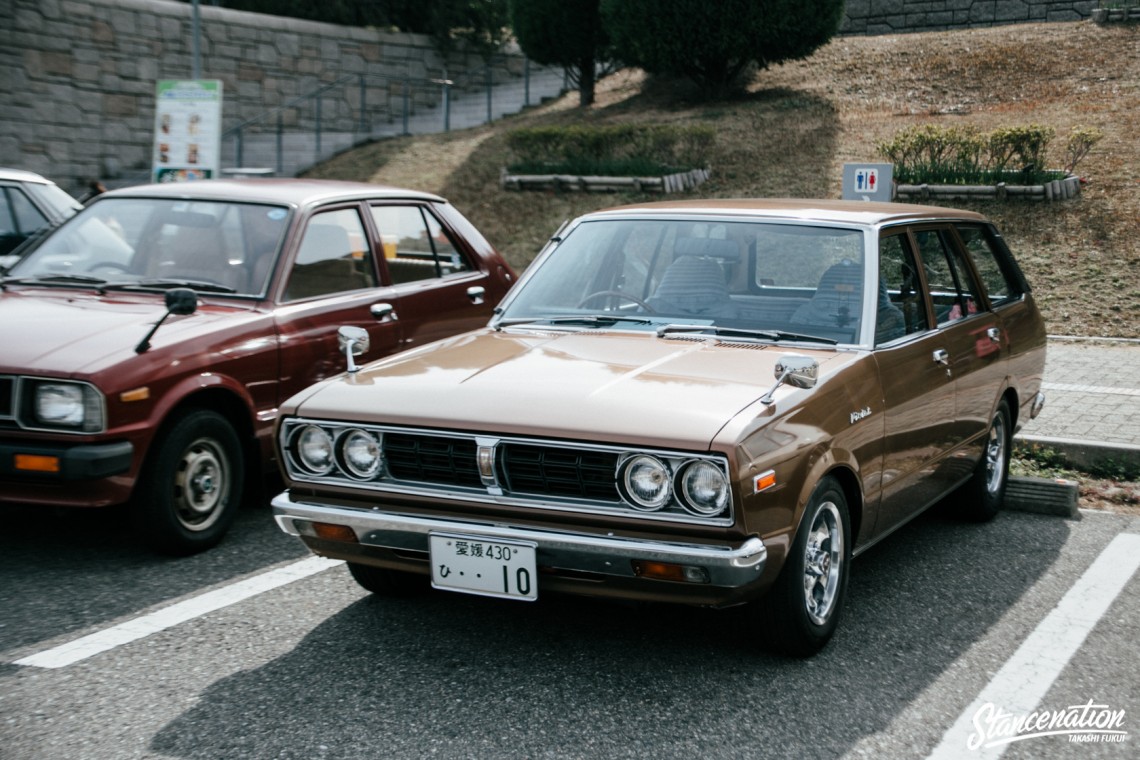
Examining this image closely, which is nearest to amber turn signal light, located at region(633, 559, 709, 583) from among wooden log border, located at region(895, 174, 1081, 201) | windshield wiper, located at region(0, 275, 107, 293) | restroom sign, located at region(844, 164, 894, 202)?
windshield wiper, located at region(0, 275, 107, 293)

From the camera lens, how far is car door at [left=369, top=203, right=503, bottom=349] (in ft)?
23.0

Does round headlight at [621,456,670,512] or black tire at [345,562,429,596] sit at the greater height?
round headlight at [621,456,670,512]

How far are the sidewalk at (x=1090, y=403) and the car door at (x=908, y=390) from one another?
2153mm

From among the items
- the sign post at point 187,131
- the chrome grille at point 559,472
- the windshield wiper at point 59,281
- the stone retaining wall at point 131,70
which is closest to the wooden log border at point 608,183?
the sign post at point 187,131

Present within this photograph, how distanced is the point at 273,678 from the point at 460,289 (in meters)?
3.69

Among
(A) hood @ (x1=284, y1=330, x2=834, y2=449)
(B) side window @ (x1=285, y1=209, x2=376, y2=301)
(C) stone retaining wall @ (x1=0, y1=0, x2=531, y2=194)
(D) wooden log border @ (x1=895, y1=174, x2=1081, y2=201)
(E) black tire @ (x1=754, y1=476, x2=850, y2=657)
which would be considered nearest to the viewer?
(A) hood @ (x1=284, y1=330, x2=834, y2=449)

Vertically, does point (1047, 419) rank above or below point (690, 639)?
above

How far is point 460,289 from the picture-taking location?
7.46m

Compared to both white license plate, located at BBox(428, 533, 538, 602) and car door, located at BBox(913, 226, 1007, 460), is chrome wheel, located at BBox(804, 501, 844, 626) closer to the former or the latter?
white license plate, located at BBox(428, 533, 538, 602)

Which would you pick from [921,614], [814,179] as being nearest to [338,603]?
[921,614]

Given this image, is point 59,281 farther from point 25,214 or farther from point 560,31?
point 560,31

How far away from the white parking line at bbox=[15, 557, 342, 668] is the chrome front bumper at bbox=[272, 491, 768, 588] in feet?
2.73

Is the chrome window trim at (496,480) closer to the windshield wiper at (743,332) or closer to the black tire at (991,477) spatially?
the windshield wiper at (743,332)

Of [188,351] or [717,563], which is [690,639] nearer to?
[717,563]
